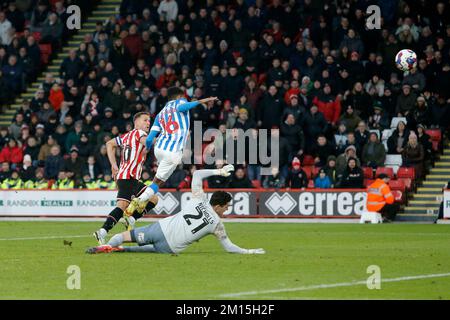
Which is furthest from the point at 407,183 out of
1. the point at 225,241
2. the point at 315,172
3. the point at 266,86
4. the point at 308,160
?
the point at 225,241

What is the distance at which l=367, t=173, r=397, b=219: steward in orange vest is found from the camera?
27.2 metres

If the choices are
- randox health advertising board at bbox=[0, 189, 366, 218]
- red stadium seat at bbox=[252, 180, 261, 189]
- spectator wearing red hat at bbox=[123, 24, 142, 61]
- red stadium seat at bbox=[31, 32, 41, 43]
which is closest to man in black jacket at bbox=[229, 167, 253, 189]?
red stadium seat at bbox=[252, 180, 261, 189]

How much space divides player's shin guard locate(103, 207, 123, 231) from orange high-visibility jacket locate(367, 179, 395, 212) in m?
11.3

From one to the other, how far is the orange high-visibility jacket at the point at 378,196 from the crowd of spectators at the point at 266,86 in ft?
3.41

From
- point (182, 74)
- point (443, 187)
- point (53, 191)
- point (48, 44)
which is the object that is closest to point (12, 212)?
point (53, 191)

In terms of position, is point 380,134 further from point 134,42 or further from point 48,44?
point 48,44

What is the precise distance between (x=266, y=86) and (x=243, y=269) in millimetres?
18164

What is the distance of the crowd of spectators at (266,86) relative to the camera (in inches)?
1171

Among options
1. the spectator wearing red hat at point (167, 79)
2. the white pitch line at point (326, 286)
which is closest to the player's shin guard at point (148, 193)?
the white pitch line at point (326, 286)

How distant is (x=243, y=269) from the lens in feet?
45.2

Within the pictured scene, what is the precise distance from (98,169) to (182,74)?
4.02 metres

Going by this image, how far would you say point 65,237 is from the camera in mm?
20734

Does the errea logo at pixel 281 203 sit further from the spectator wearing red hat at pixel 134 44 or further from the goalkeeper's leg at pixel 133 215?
the goalkeeper's leg at pixel 133 215

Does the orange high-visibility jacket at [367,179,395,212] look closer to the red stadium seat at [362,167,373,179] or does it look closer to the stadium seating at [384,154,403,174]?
the red stadium seat at [362,167,373,179]
